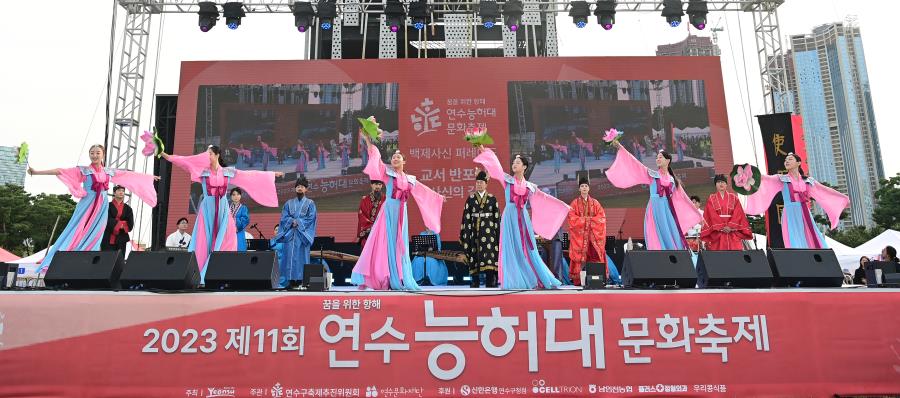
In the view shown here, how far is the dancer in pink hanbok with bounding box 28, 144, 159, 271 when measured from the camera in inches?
186

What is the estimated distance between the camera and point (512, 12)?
8.84 m

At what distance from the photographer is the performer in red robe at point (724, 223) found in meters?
5.39

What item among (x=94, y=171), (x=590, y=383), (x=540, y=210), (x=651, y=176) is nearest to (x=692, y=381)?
(x=590, y=383)

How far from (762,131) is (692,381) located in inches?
243

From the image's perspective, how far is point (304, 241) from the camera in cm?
610

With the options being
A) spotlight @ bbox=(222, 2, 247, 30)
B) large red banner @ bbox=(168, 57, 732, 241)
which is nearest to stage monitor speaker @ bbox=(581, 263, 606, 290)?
large red banner @ bbox=(168, 57, 732, 241)

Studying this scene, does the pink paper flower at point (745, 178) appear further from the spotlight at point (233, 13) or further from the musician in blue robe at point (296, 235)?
the spotlight at point (233, 13)

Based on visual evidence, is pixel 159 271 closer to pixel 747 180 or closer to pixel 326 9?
pixel 747 180

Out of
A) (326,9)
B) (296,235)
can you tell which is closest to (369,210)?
(296,235)

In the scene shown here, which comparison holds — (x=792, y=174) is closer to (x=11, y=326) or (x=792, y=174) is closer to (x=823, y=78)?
(x=11, y=326)

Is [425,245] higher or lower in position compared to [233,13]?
lower

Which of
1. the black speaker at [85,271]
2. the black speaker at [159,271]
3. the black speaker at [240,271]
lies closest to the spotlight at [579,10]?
the black speaker at [240,271]

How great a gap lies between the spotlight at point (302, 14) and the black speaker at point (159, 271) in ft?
19.9

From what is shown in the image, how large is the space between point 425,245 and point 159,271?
422 cm
